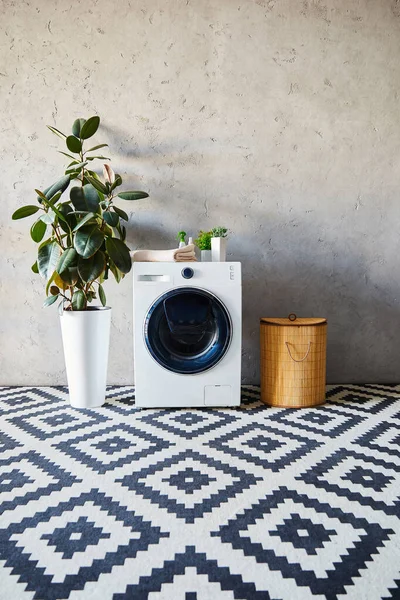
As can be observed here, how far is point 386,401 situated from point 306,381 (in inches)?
19.9

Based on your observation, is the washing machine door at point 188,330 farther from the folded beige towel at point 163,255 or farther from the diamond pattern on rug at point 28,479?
the diamond pattern on rug at point 28,479

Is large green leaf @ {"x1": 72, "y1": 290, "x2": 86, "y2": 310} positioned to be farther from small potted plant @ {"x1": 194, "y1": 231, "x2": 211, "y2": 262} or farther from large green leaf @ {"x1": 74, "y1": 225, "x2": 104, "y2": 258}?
small potted plant @ {"x1": 194, "y1": 231, "x2": 211, "y2": 262}

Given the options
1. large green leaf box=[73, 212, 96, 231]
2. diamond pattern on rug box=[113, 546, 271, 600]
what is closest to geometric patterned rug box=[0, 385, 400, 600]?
diamond pattern on rug box=[113, 546, 271, 600]

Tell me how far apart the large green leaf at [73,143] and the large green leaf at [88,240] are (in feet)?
1.74

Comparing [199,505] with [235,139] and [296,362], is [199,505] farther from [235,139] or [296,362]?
[235,139]

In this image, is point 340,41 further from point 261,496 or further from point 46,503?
point 46,503

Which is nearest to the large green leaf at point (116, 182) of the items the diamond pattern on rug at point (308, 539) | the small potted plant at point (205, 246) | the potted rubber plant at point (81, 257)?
the potted rubber plant at point (81, 257)

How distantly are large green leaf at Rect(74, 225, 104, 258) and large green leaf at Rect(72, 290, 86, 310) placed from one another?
0.30 meters

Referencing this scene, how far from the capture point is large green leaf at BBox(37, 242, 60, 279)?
8.33 ft

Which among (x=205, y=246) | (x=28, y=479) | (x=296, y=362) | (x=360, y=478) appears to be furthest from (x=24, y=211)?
(x=360, y=478)

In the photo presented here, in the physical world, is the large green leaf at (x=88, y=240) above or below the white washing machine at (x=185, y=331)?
above

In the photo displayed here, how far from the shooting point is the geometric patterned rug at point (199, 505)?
3.85ft

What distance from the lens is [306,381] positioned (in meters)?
2.67

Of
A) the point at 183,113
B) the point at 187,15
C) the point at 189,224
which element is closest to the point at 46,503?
the point at 189,224
